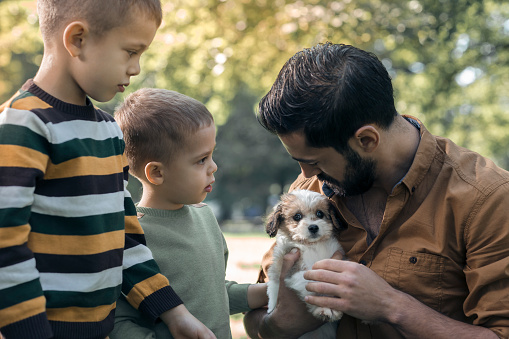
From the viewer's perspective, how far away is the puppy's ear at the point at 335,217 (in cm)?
304

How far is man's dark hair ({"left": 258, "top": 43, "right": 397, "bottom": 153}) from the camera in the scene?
2773 millimetres

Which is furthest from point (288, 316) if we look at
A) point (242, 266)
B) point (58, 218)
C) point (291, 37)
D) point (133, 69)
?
point (242, 266)

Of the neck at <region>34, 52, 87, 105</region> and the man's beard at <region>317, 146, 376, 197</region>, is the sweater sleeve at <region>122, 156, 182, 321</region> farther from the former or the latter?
the man's beard at <region>317, 146, 376, 197</region>

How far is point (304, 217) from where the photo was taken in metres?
3.10

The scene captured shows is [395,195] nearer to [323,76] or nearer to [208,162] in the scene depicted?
[323,76]

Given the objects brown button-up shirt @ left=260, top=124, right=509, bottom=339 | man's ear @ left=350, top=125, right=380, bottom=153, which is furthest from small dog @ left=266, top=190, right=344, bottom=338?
man's ear @ left=350, top=125, right=380, bottom=153

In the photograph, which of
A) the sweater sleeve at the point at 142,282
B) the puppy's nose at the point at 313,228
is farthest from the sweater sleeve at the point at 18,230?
the puppy's nose at the point at 313,228

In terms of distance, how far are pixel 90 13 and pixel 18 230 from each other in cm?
84

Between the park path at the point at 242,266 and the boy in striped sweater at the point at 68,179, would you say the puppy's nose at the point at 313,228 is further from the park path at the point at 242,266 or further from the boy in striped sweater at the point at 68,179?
the park path at the point at 242,266

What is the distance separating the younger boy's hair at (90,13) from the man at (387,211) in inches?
43.1

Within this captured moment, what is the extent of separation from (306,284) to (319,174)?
63 cm

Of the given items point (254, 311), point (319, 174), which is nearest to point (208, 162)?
point (319, 174)

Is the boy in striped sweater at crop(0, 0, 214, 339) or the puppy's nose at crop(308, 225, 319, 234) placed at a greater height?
the boy in striped sweater at crop(0, 0, 214, 339)

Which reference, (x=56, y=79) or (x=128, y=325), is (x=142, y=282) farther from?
(x=56, y=79)
